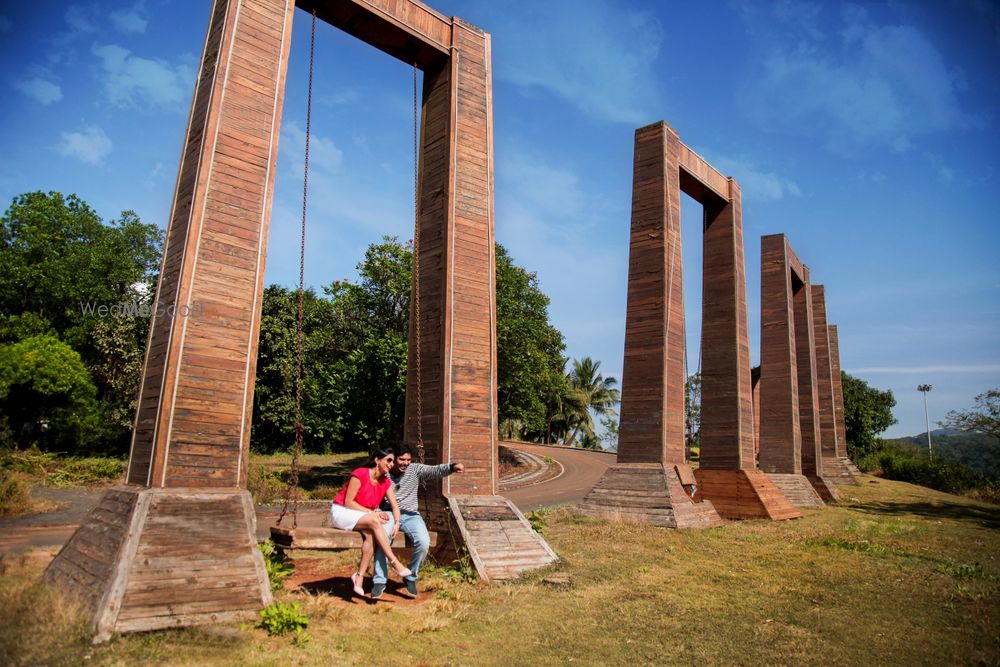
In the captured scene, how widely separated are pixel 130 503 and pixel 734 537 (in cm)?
1040

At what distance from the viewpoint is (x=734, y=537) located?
12.4m

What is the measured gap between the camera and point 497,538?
865 centimetres

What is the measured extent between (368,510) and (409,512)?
2.45 feet

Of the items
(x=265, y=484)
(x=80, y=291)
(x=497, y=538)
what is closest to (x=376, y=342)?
(x=265, y=484)

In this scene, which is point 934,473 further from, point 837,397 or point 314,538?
point 314,538

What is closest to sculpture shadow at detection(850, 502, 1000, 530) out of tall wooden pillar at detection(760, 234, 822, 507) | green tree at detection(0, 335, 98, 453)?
tall wooden pillar at detection(760, 234, 822, 507)

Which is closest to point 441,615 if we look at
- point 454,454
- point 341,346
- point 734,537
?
point 454,454

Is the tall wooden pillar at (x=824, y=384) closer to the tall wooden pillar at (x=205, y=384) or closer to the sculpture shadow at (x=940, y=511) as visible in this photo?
the sculpture shadow at (x=940, y=511)

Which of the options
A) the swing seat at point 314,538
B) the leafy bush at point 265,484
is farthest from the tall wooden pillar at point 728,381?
the leafy bush at point 265,484

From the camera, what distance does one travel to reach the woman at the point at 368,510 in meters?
6.77

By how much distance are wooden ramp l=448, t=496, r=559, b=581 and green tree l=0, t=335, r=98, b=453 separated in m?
22.4

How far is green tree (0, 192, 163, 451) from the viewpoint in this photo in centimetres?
2917

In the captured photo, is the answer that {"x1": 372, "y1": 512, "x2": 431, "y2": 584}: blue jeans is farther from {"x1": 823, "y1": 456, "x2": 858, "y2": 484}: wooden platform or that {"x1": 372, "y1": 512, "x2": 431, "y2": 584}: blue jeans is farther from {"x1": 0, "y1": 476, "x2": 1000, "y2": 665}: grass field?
{"x1": 823, "y1": 456, "x2": 858, "y2": 484}: wooden platform

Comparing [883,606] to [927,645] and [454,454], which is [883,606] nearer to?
[927,645]
